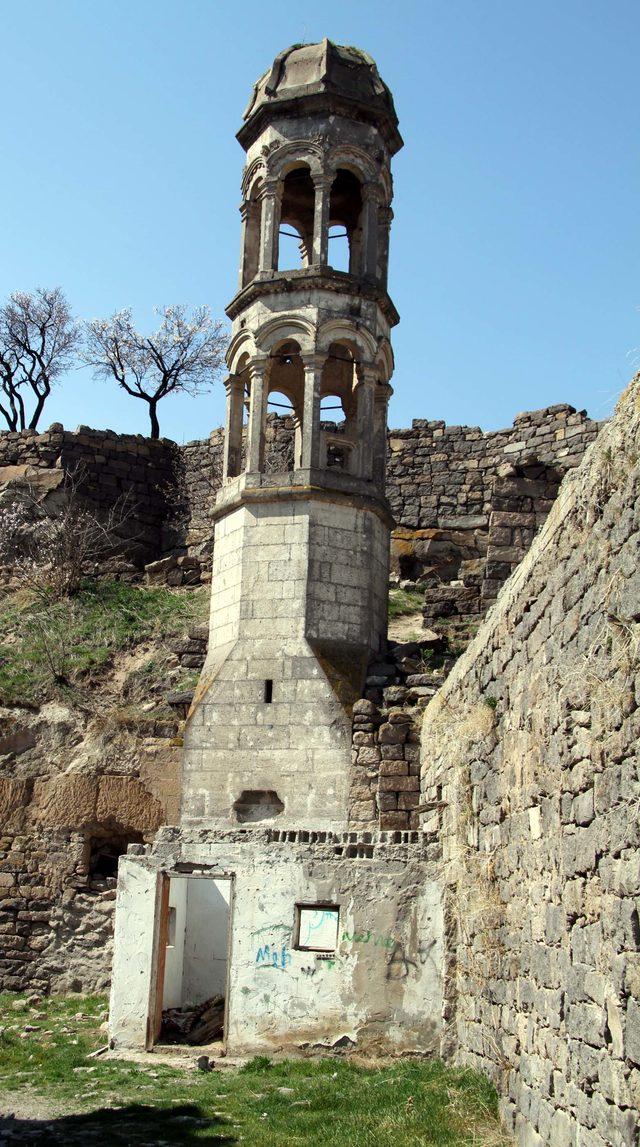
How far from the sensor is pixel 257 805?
45.4 ft

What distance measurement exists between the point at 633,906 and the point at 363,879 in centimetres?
595

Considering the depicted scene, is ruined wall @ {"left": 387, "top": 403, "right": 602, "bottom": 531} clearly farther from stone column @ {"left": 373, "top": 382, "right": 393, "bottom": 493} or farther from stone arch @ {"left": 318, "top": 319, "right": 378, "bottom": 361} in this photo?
stone arch @ {"left": 318, "top": 319, "right": 378, "bottom": 361}

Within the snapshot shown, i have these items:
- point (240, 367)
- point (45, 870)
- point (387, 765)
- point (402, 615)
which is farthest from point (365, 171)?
point (45, 870)

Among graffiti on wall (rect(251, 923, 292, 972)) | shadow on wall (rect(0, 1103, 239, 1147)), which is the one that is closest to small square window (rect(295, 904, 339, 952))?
graffiti on wall (rect(251, 923, 292, 972))

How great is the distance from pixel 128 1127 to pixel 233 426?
30.4 feet

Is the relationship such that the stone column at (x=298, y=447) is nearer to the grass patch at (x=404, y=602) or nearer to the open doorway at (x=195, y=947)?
the grass patch at (x=404, y=602)

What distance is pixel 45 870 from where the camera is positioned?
1475 centimetres

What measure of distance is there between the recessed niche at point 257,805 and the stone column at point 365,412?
4139 millimetres

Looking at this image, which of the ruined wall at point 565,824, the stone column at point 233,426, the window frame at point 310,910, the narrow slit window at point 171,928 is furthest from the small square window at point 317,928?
the stone column at point 233,426

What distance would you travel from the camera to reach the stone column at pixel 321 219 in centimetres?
1564

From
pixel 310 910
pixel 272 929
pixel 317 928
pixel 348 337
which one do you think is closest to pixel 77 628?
pixel 348 337

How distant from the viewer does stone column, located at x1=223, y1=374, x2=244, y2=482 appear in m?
15.6

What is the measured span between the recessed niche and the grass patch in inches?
206

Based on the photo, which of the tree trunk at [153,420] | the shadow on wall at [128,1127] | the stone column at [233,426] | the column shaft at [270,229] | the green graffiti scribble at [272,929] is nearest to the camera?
the shadow on wall at [128,1127]
